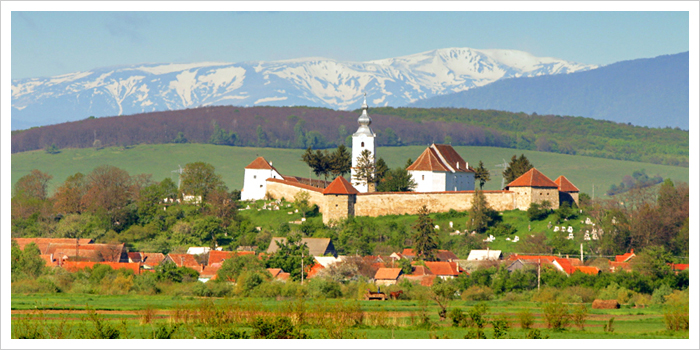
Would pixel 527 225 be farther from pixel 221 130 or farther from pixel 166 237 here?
pixel 221 130

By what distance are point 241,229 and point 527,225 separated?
18.9 meters

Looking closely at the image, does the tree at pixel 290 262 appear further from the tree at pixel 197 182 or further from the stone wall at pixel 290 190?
the tree at pixel 197 182

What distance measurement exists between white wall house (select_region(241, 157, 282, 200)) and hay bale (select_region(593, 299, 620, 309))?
134ft

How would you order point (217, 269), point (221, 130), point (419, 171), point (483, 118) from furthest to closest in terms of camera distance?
point (483, 118) < point (221, 130) < point (419, 171) < point (217, 269)

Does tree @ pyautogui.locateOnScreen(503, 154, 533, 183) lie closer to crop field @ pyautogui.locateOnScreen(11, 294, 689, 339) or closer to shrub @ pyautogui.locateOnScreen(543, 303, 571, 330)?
crop field @ pyautogui.locateOnScreen(11, 294, 689, 339)

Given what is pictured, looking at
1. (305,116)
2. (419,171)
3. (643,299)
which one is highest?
(305,116)

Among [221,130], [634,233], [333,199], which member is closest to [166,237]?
[333,199]

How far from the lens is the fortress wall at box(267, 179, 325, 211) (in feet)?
203

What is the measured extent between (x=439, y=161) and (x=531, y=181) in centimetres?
981

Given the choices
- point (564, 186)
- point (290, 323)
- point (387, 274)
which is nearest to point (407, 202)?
point (564, 186)

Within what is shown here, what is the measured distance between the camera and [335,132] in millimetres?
159375

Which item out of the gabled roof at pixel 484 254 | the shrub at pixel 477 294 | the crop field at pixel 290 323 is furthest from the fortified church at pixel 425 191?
the crop field at pixel 290 323

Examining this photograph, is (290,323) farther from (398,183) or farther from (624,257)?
(398,183)

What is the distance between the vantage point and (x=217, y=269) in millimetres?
43781
